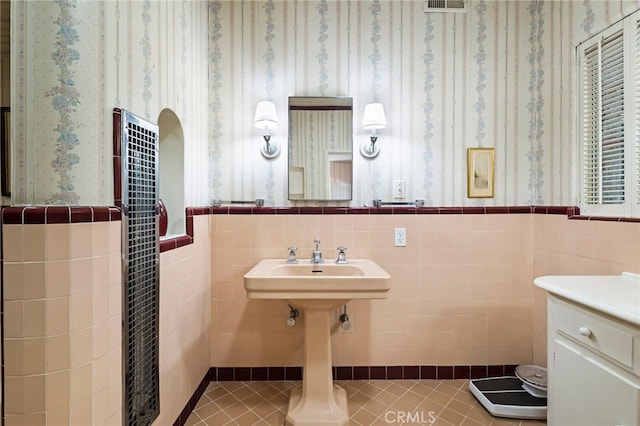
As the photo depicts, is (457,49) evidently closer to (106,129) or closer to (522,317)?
(522,317)

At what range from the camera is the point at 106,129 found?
1.06 m

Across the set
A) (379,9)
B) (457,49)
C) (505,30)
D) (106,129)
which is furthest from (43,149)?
(505,30)

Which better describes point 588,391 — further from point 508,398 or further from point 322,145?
point 322,145

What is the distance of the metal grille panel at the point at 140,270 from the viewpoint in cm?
112

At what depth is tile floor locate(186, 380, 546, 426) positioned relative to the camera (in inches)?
65.1

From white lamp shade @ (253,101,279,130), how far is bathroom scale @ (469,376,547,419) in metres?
2.10

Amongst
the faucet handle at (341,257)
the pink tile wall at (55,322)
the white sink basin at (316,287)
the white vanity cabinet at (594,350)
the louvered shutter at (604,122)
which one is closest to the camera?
the pink tile wall at (55,322)

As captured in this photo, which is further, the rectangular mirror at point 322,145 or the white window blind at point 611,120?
the rectangular mirror at point 322,145

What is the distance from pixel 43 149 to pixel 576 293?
1962 millimetres

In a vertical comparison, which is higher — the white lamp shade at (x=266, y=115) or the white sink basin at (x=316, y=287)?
the white lamp shade at (x=266, y=115)

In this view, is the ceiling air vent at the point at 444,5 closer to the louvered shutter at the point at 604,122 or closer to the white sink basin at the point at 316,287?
the louvered shutter at the point at 604,122

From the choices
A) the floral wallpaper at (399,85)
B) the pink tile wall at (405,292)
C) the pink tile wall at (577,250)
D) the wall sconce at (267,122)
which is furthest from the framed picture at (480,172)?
the wall sconce at (267,122)

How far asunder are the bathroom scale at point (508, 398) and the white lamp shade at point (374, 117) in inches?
69.1

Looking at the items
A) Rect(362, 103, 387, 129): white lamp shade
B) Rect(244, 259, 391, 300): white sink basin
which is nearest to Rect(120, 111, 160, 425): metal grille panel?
Rect(244, 259, 391, 300): white sink basin
